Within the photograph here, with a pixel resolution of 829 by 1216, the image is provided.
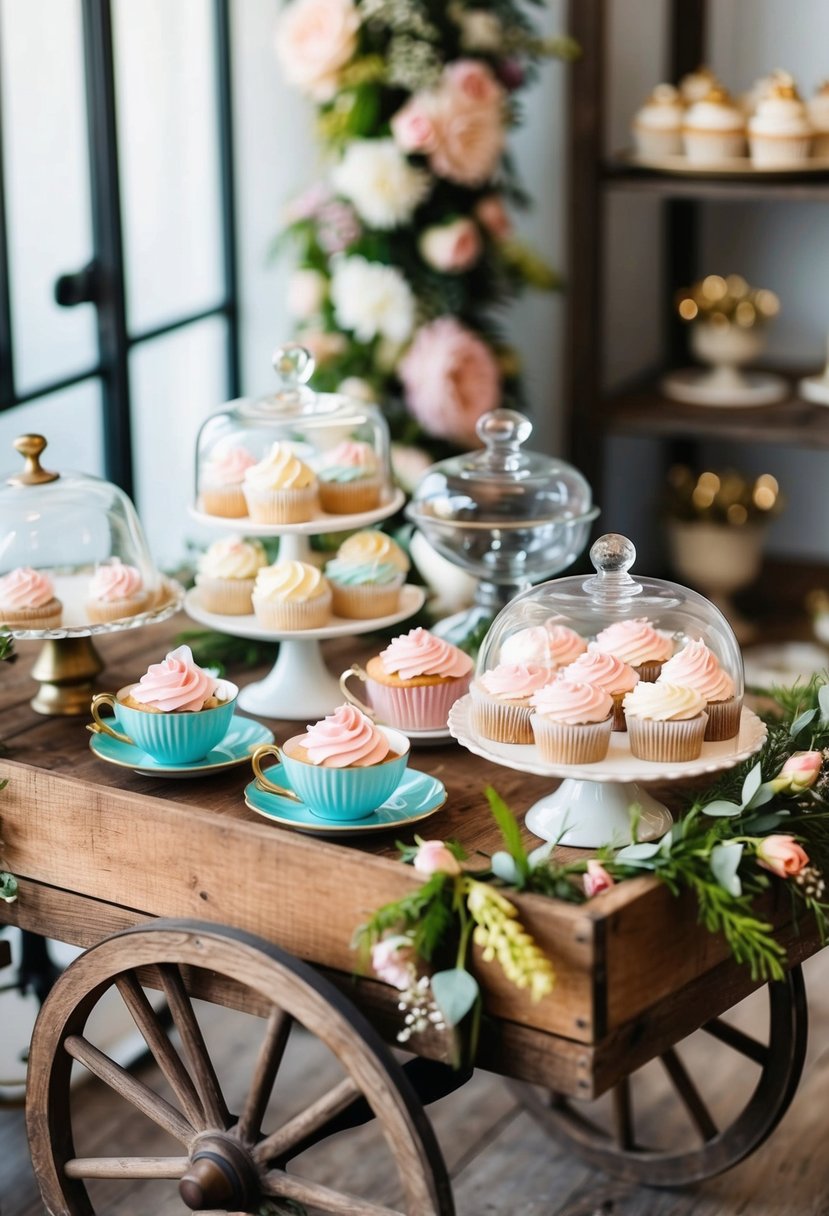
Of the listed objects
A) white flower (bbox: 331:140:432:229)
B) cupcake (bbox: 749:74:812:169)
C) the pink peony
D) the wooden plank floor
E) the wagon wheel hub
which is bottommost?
the wooden plank floor

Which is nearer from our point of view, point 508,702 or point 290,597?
point 508,702

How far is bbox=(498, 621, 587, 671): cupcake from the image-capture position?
159 centimetres

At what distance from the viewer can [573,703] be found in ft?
4.88

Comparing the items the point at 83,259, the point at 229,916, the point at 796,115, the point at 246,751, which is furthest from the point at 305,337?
the point at 229,916

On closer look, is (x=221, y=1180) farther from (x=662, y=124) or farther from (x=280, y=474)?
(x=662, y=124)

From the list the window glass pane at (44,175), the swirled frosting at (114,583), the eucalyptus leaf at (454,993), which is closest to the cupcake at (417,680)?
the swirled frosting at (114,583)

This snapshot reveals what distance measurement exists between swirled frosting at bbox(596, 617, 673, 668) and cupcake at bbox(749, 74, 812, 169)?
1746 mm

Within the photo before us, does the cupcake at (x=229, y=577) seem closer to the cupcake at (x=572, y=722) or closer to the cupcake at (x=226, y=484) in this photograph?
the cupcake at (x=226, y=484)

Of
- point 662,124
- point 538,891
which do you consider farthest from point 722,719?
point 662,124

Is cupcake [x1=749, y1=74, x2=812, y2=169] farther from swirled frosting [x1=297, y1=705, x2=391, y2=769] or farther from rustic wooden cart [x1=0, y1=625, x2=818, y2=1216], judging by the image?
swirled frosting [x1=297, y1=705, x2=391, y2=769]

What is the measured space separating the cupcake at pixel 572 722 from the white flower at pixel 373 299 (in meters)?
1.62

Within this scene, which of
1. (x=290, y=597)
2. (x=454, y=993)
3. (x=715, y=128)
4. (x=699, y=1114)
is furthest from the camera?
(x=715, y=128)

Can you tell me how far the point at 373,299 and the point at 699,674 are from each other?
1618 mm

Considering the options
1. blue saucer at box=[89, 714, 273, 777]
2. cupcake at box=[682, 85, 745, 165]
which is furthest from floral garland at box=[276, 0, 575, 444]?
blue saucer at box=[89, 714, 273, 777]
